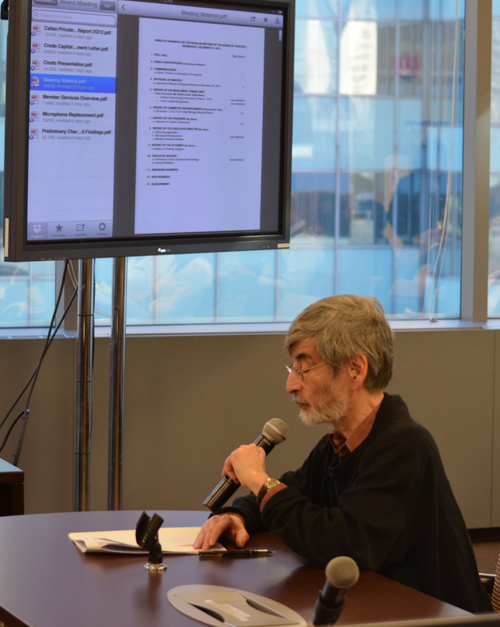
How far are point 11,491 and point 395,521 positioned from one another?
4.42ft

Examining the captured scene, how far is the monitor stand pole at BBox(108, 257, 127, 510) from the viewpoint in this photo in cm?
306

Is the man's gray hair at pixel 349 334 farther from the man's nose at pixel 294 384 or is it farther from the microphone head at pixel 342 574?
the microphone head at pixel 342 574

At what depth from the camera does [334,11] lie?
13.4 ft

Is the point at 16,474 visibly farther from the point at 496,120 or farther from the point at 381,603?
the point at 496,120

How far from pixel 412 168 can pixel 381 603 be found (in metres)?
3.09

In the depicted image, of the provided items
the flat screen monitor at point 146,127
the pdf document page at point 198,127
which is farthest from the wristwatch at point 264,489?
the pdf document page at point 198,127

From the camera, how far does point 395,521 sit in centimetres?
174

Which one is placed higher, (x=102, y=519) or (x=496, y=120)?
(x=496, y=120)

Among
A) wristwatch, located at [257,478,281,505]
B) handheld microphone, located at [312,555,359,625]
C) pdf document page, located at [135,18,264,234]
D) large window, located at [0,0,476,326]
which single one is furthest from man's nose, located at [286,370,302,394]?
large window, located at [0,0,476,326]

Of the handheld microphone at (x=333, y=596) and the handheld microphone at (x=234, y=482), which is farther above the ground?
the handheld microphone at (x=333, y=596)

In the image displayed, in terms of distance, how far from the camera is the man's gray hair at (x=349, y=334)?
195 centimetres

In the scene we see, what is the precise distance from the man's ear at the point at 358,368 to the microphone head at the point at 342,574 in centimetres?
123

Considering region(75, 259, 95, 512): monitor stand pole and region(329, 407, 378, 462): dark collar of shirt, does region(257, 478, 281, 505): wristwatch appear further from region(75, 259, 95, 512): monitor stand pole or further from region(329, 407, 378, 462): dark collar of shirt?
region(75, 259, 95, 512): monitor stand pole

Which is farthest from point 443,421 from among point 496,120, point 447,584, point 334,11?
point 447,584
